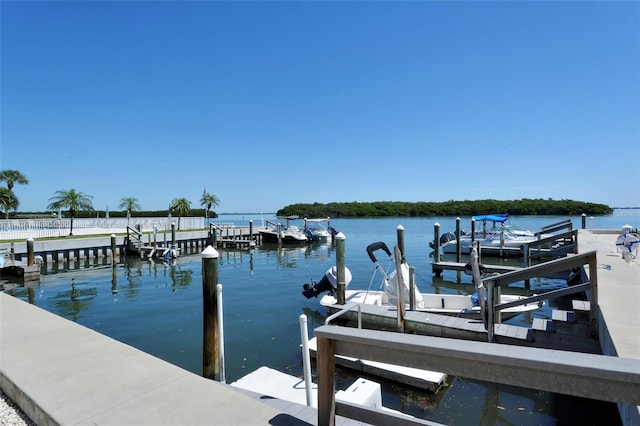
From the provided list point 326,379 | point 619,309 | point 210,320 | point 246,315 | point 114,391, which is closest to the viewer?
point 326,379

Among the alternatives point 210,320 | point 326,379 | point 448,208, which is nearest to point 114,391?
point 210,320

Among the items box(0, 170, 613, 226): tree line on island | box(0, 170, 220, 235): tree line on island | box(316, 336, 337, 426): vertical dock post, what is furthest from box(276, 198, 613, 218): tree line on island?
box(316, 336, 337, 426): vertical dock post

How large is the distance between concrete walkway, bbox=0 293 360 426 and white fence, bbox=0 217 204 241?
24827mm

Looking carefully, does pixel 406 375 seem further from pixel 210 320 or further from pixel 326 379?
pixel 326 379

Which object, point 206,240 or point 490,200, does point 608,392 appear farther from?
point 490,200

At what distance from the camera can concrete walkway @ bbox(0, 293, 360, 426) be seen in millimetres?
3043

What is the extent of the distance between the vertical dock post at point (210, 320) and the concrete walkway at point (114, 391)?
77cm

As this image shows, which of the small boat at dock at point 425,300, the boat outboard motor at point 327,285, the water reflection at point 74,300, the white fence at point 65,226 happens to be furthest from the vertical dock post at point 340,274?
the white fence at point 65,226

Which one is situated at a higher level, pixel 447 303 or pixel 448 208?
pixel 448 208

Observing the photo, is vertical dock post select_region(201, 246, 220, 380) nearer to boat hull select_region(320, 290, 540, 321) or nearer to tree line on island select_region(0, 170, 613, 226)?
boat hull select_region(320, 290, 540, 321)

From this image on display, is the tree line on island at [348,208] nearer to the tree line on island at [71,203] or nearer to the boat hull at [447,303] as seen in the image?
the tree line on island at [71,203]

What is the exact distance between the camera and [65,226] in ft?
97.5

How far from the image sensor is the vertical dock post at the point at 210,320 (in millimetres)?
4867

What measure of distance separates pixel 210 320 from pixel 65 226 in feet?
104
